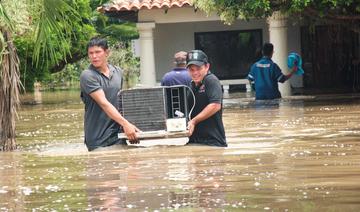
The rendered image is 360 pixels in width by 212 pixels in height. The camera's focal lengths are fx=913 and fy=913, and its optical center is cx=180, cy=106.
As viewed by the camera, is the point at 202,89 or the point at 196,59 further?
the point at 202,89

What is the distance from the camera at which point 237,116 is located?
17.4m

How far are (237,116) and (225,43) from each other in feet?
39.1

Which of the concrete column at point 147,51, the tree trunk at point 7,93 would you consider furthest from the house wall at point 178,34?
the tree trunk at point 7,93

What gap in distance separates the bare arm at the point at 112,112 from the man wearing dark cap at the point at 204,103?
2.20 ft

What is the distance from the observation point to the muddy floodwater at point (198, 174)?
6.96 metres

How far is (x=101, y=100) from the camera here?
33.2ft

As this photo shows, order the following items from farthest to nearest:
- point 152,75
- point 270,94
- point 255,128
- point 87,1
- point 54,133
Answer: point 87,1
point 152,75
point 270,94
point 54,133
point 255,128

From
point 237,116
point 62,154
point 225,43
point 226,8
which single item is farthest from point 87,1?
point 62,154

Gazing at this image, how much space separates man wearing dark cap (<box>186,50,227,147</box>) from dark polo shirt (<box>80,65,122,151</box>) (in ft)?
3.00

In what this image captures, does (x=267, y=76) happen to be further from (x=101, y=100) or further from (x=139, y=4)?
(x=101, y=100)

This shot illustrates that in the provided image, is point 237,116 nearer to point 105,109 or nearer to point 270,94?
point 270,94

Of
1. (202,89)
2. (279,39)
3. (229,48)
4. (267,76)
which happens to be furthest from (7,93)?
(229,48)

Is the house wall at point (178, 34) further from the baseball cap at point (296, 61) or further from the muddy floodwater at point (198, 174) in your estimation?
the muddy floodwater at point (198, 174)

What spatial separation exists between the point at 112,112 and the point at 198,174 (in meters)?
1.92
